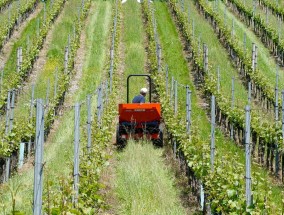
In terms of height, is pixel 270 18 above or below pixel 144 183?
above

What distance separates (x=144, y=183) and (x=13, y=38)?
64.0 ft

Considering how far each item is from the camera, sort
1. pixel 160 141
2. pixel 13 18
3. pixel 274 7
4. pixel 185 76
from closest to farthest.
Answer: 1. pixel 160 141
2. pixel 185 76
3. pixel 13 18
4. pixel 274 7

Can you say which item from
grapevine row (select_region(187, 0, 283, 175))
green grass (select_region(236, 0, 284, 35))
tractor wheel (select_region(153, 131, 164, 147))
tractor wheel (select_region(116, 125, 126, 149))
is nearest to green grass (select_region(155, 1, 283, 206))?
grapevine row (select_region(187, 0, 283, 175))

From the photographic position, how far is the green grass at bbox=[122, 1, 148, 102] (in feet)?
73.3

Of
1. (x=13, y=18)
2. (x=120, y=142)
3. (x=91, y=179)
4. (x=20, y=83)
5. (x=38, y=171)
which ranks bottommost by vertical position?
(x=120, y=142)

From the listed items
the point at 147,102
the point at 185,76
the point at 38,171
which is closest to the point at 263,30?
the point at 185,76

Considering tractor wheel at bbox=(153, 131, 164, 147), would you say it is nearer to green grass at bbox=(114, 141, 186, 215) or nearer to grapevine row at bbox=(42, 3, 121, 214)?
green grass at bbox=(114, 141, 186, 215)


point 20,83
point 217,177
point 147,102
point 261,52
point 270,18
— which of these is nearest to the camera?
point 217,177

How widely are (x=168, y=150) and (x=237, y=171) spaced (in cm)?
590

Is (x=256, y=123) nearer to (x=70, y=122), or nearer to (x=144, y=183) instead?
(x=144, y=183)

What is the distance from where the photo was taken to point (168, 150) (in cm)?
1419

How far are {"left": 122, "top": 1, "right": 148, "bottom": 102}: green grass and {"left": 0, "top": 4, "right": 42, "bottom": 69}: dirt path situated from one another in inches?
199

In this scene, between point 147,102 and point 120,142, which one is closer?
point 120,142

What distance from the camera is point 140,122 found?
1427 cm
